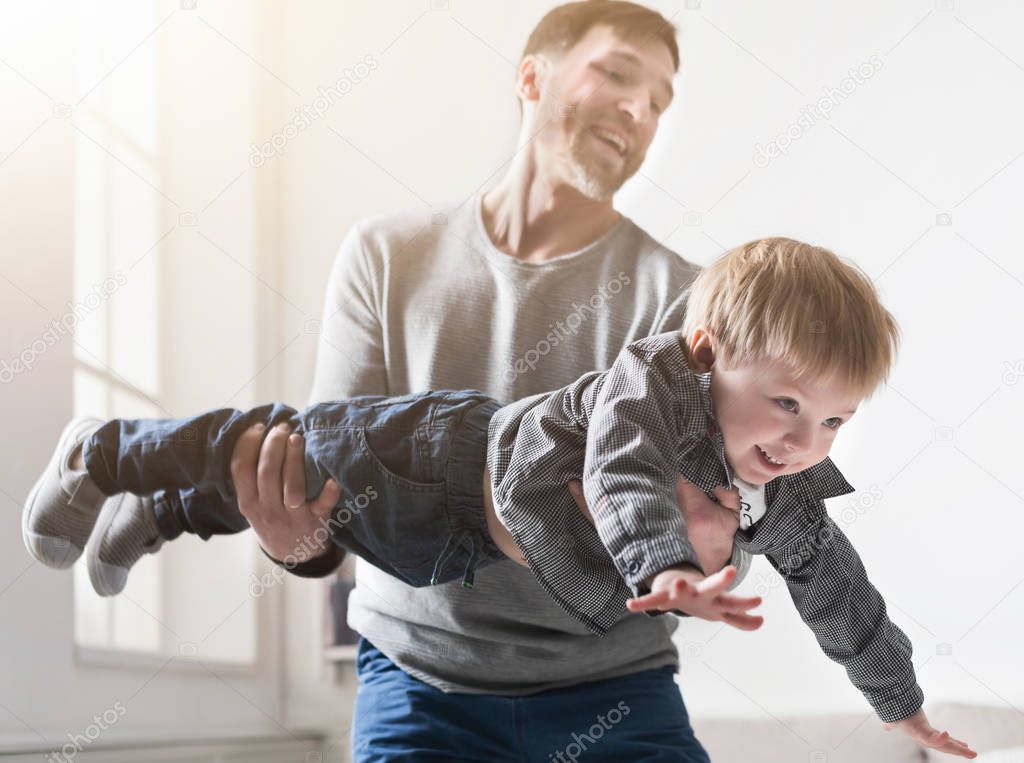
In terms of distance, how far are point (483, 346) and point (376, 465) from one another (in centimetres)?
23

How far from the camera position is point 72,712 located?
1.28 metres

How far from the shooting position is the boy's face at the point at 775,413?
785 millimetres

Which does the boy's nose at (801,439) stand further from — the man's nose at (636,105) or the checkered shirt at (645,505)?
the man's nose at (636,105)

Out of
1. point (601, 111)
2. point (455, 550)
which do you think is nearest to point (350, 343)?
point (455, 550)

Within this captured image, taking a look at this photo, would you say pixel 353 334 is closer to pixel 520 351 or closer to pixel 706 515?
pixel 520 351

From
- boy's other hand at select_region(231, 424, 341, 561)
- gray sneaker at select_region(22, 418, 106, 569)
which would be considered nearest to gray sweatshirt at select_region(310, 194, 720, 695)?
boy's other hand at select_region(231, 424, 341, 561)

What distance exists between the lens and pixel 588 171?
46.8 inches

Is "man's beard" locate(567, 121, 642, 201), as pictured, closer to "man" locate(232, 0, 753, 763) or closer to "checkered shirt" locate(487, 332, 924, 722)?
"man" locate(232, 0, 753, 763)

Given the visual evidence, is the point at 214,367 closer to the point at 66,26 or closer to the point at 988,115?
the point at 66,26

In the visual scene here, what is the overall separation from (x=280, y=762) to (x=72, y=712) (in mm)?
413

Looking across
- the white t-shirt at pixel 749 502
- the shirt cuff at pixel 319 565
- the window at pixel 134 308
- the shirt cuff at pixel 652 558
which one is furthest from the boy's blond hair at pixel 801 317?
the window at pixel 134 308

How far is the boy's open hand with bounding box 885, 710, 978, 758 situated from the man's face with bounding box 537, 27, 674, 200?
66 cm

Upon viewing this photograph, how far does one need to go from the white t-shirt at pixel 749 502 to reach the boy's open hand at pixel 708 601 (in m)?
0.26

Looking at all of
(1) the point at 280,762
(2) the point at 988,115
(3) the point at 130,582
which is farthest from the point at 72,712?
(2) the point at 988,115
